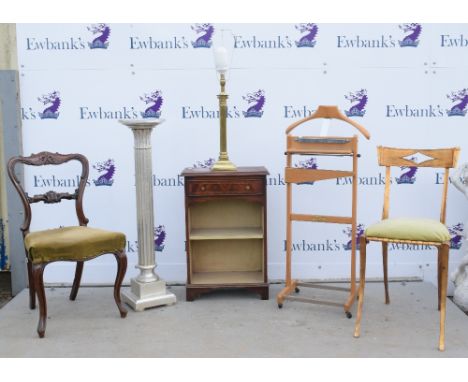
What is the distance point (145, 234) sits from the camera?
3.84m

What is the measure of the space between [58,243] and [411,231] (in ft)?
6.52

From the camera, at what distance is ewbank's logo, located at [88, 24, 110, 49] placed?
4094 mm

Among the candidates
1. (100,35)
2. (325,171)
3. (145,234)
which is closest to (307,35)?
(325,171)

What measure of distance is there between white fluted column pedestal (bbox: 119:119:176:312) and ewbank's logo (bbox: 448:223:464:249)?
6.82 ft

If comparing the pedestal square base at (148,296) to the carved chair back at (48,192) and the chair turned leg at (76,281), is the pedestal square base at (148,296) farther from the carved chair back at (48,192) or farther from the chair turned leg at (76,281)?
the carved chair back at (48,192)

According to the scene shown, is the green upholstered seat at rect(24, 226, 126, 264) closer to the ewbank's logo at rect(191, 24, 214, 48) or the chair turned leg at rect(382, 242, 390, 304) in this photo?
the ewbank's logo at rect(191, 24, 214, 48)

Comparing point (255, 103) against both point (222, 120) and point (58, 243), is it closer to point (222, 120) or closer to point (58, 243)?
point (222, 120)

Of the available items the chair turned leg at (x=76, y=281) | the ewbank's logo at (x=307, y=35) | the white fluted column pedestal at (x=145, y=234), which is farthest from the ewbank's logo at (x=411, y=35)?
the chair turned leg at (x=76, y=281)

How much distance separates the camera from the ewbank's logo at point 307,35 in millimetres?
4098

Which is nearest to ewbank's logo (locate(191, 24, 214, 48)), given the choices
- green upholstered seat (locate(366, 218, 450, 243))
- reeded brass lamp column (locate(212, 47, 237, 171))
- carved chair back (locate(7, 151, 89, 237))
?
reeded brass lamp column (locate(212, 47, 237, 171))

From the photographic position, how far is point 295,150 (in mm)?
3686

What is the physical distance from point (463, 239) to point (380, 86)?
1.28 metres
